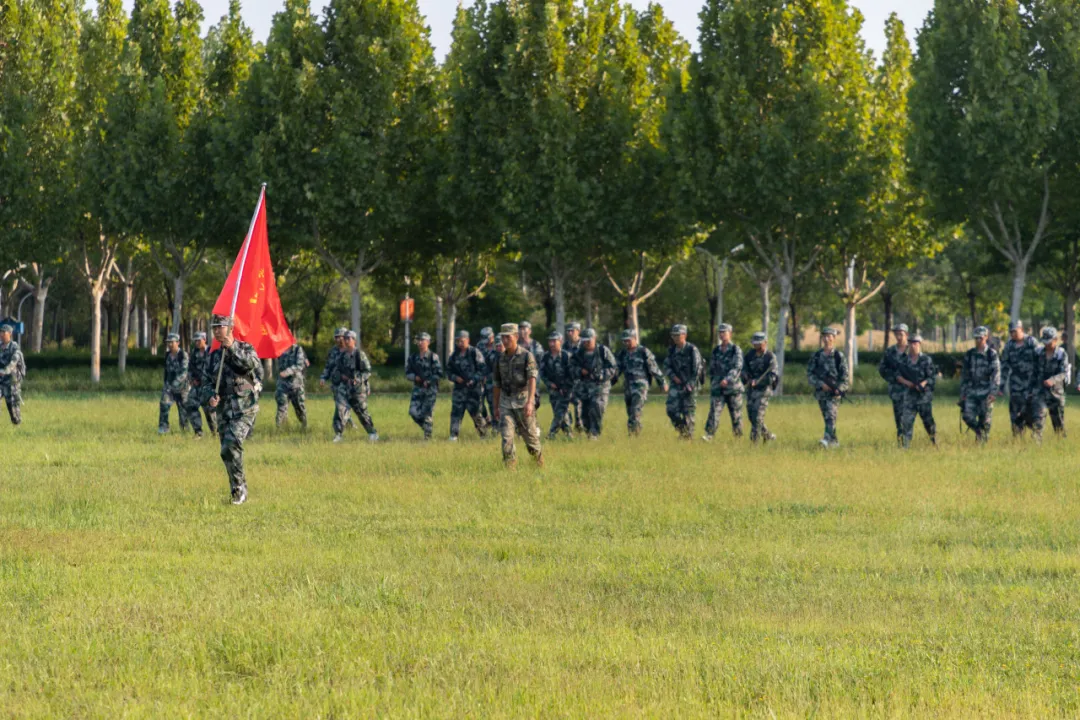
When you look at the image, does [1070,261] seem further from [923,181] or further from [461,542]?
[461,542]

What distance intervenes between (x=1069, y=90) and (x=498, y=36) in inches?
600

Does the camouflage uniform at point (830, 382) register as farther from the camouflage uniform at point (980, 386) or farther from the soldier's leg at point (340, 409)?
the soldier's leg at point (340, 409)

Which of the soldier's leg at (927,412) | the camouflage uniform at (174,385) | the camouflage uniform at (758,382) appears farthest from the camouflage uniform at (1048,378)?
the camouflage uniform at (174,385)

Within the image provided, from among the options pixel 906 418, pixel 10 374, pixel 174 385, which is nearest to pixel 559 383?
pixel 906 418

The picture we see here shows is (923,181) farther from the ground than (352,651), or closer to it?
farther from the ground

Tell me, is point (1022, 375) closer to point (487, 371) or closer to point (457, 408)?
point (487, 371)

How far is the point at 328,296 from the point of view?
57.2 metres

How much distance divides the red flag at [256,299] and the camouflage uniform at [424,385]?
4.38 metres

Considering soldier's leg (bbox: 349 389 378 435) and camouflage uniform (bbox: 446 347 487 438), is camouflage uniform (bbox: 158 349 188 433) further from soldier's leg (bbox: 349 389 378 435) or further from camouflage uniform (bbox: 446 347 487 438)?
camouflage uniform (bbox: 446 347 487 438)

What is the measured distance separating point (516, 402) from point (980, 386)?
8.16m

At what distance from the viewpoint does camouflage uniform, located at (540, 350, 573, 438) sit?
76.2ft

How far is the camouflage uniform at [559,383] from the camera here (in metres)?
23.2

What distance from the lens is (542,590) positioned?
30.1 feet

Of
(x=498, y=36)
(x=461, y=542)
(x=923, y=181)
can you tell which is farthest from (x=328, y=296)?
(x=461, y=542)
